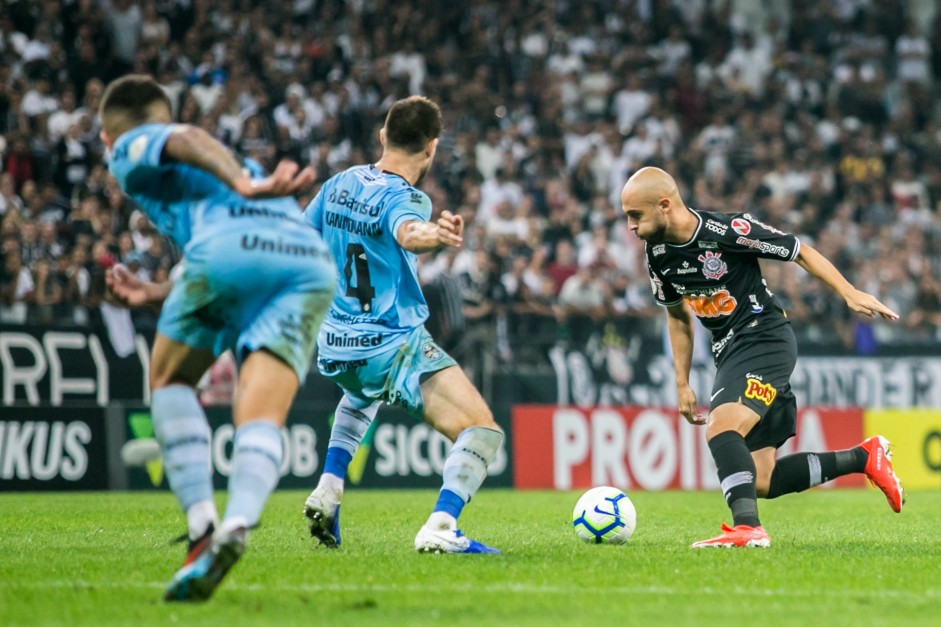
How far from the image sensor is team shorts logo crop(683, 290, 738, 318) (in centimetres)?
870

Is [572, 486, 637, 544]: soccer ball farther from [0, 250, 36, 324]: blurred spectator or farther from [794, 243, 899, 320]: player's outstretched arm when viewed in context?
[0, 250, 36, 324]: blurred spectator

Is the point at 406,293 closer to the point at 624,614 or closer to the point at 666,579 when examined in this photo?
the point at 666,579

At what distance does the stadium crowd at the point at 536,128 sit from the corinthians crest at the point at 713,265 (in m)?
9.22

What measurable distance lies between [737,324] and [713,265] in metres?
0.44

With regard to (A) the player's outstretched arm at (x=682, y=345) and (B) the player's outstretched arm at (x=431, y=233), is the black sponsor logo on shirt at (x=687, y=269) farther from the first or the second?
(B) the player's outstretched arm at (x=431, y=233)

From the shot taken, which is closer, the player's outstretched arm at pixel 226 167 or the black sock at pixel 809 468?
the player's outstretched arm at pixel 226 167

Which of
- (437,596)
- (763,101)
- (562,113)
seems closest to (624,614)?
(437,596)

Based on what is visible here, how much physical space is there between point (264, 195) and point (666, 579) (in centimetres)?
255

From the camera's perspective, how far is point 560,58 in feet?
82.4

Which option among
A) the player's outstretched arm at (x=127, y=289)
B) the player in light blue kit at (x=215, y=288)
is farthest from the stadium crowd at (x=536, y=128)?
the player in light blue kit at (x=215, y=288)

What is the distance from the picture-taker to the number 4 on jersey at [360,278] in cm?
776

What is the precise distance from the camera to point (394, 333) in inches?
302

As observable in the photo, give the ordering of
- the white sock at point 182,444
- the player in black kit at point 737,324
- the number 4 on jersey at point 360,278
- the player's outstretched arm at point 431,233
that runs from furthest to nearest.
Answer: the player in black kit at point 737,324 → the number 4 on jersey at point 360,278 → the player's outstretched arm at point 431,233 → the white sock at point 182,444

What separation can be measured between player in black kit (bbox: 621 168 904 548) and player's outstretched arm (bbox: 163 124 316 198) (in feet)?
10.4
